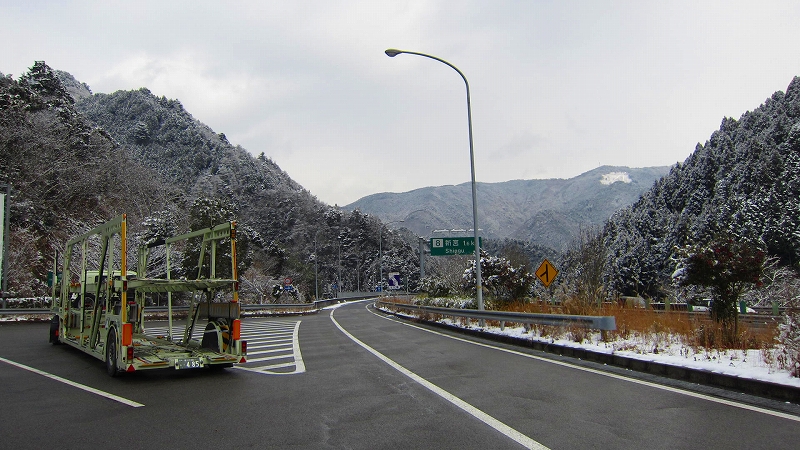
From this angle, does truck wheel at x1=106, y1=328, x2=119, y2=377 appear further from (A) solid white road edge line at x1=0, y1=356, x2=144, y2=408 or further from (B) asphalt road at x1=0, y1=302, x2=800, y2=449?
(A) solid white road edge line at x1=0, y1=356, x2=144, y2=408

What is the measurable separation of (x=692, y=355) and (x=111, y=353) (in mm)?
9464

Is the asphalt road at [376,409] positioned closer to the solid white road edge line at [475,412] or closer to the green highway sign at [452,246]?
the solid white road edge line at [475,412]

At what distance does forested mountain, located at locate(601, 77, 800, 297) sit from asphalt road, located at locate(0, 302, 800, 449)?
44980mm

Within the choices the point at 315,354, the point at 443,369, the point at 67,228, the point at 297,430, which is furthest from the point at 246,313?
the point at 297,430

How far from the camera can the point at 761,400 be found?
663cm

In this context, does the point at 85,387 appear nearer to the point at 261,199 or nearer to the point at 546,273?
the point at 546,273

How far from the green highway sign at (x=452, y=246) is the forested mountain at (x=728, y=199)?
21183 mm

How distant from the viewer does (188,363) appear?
358 inches

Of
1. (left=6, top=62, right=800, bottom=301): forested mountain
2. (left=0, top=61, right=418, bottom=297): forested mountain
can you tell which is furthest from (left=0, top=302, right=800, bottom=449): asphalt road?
(left=0, top=61, right=418, bottom=297): forested mountain

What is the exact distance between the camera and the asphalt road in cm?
529

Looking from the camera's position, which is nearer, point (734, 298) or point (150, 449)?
point (150, 449)

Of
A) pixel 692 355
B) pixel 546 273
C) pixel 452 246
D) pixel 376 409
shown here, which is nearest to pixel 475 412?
pixel 376 409

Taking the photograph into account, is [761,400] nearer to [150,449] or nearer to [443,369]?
[443,369]

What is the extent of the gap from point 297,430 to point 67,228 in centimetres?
4224
